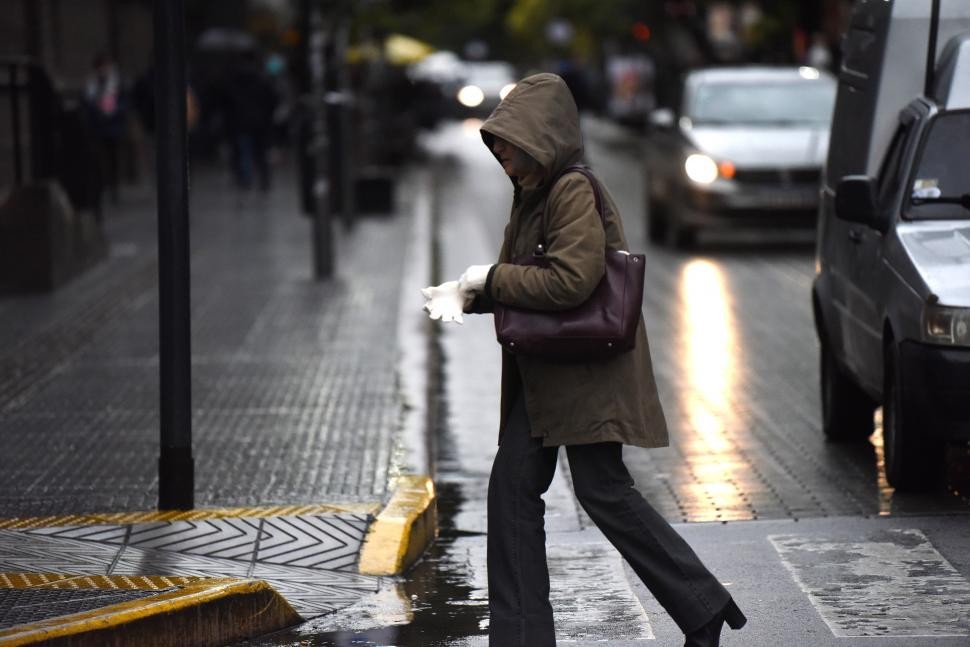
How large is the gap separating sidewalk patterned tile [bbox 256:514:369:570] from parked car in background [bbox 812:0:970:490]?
7.56 ft

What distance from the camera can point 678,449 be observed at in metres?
9.64

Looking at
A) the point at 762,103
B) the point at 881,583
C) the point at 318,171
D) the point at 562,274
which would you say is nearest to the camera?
the point at 562,274

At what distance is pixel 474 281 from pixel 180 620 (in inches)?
56.9

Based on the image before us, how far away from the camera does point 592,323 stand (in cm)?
536

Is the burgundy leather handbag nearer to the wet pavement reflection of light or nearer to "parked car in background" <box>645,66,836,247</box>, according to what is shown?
the wet pavement reflection of light

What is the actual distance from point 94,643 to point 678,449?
4489 mm

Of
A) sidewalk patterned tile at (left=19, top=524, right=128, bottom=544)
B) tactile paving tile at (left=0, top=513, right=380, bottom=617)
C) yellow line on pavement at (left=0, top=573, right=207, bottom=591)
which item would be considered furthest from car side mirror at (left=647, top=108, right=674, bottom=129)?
yellow line on pavement at (left=0, top=573, right=207, bottom=591)

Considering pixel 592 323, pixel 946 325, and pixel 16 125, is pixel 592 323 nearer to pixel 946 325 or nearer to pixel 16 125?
pixel 946 325

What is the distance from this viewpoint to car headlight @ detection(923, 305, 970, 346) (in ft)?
25.2

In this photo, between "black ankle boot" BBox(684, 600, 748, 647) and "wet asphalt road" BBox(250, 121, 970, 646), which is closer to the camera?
"black ankle boot" BBox(684, 600, 748, 647)

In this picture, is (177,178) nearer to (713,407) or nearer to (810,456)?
(810,456)

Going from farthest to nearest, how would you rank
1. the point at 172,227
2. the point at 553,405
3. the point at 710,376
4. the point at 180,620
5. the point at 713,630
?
1. the point at 710,376
2. the point at 172,227
3. the point at 180,620
4. the point at 713,630
5. the point at 553,405

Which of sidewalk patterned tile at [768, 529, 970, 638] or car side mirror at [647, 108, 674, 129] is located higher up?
sidewalk patterned tile at [768, 529, 970, 638]

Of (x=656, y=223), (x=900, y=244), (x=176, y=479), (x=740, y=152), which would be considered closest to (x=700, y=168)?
(x=740, y=152)
